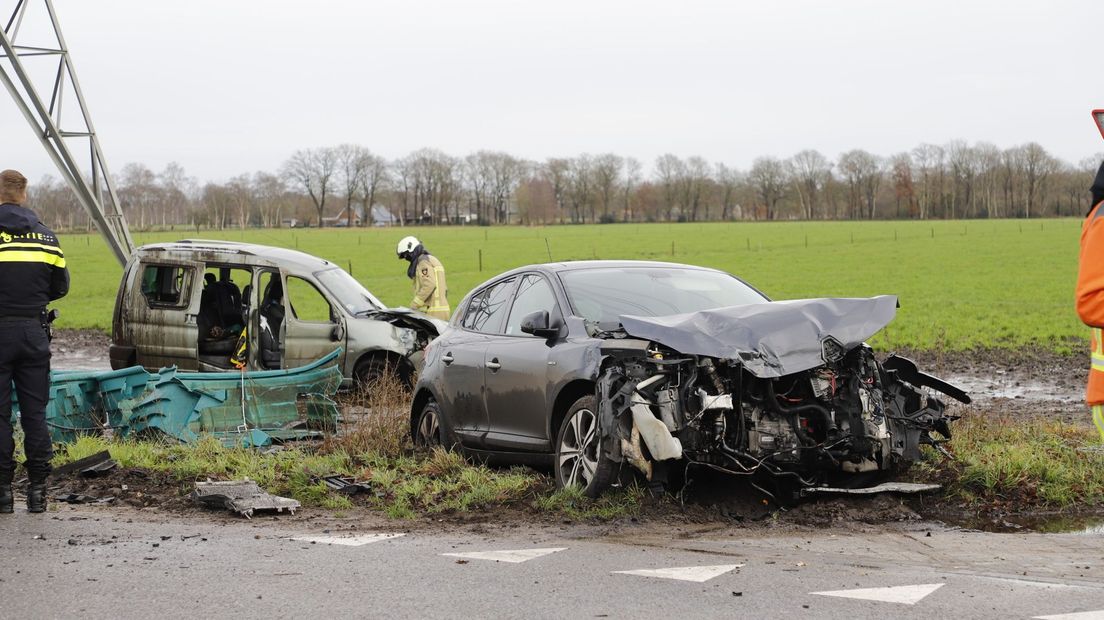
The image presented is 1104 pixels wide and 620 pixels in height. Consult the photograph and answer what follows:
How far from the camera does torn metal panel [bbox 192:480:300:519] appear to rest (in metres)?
7.80

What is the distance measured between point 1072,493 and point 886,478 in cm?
127

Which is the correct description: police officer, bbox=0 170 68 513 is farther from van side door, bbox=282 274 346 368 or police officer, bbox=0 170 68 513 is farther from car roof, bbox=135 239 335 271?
car roof, bbox=135 239 335 271

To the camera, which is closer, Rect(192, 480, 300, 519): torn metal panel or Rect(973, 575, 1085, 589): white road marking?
Rect(973, 575, 1085, 589): white road marking

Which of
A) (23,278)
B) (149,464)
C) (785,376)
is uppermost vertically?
(23,278)

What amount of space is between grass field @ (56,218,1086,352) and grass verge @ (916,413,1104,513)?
12.8 feet

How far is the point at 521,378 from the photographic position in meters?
8.23

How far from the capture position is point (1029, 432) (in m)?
9.30

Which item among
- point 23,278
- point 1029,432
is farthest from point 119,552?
point 1029,432

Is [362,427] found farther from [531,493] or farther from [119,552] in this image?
[119,552]

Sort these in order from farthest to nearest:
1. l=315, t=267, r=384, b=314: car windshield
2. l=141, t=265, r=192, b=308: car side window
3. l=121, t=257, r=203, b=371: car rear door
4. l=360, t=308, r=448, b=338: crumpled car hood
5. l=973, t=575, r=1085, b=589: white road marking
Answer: l=141, t=265, r=192, b=308: car side window
l=315, t=267, r=384, b=314: car windshield
l=121, t=257, r=203, b=371: car rear door
l=360, t=308, r=448, b=338: crumpled car hood
l=973, t=575, r=1085, b=589: white road marking

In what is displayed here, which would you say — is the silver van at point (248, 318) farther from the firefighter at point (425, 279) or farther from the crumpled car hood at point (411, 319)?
the firefighter at point (425, 279)

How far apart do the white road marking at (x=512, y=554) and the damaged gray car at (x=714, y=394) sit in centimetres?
88

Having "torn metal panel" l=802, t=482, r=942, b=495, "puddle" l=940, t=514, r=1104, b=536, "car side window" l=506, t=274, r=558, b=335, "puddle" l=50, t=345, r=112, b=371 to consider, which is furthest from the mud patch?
"puddle" l=940, t=514, r=1104, b=536

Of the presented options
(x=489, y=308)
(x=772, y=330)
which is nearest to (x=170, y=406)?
(x=489, y=308)
